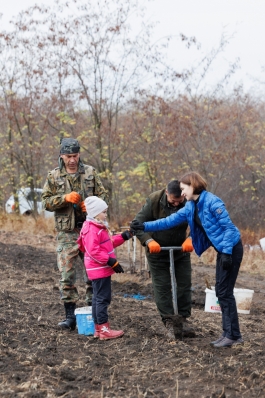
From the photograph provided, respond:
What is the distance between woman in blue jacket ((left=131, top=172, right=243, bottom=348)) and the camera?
588cm

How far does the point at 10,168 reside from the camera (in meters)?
22.9

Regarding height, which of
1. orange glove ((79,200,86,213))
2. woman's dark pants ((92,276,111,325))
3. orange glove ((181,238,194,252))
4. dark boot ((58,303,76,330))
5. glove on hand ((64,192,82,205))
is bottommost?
dark boot ((58,303,76,330))

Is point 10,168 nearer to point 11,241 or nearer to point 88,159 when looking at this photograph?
point 88,159

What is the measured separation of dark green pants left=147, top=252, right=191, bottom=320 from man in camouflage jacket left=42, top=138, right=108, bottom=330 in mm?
773

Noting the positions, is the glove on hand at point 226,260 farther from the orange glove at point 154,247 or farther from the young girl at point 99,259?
the young girl at point 99,259

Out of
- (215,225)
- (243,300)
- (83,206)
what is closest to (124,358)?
(215,225)

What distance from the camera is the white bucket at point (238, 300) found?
8.71 m

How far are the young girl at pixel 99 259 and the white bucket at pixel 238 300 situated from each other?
2563mm

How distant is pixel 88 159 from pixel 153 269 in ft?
41.2

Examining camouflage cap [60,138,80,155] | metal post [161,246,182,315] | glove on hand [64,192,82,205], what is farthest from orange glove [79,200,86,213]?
metal post [161,246,182,315]

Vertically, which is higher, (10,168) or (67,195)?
(10,168)

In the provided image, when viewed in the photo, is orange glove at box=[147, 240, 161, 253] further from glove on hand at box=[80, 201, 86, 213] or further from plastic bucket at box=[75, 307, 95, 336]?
plastic bucket at box=[75, 307, 95, 336]

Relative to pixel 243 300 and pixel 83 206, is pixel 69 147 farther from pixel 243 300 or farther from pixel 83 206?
pixel 243 300

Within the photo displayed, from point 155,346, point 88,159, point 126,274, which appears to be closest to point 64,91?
point 88,159
